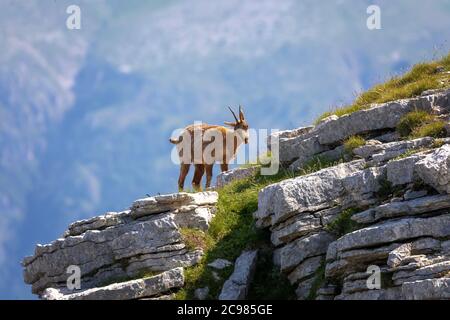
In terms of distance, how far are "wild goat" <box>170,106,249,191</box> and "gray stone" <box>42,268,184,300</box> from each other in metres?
8.92

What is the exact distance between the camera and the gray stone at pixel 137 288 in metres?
15.6

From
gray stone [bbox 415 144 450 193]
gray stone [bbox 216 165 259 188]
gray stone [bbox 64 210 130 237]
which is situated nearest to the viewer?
gray stone [bbox 415 144 450 193]

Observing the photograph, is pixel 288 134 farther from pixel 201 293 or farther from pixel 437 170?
pixel 437 170

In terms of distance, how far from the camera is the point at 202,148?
25.8 metres

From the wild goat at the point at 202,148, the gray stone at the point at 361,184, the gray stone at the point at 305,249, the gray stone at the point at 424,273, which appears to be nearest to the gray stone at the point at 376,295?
the gray stone at the point at 424,273

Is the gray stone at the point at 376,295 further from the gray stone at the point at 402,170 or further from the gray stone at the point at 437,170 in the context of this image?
the gray stone at the point at 402,170

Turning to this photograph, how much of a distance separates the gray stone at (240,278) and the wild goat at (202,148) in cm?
853

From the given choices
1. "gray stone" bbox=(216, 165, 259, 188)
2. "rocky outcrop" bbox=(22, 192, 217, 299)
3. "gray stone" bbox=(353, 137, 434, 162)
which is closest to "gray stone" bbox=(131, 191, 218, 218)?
"rocky outcrop" bbox=(22, 192, 217, 299)

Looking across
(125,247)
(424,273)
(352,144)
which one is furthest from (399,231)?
(125,247)

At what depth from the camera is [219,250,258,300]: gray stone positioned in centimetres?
1531

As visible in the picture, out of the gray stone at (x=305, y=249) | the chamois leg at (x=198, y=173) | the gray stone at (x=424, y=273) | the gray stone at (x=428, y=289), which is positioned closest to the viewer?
the gray stone at (x=428, y=289)

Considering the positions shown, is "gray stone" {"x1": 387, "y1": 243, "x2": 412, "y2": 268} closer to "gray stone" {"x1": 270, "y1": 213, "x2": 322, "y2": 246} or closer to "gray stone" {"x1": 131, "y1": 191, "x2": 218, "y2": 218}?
"gray stone" {"x1": 270, "y1": 213, "x2": 322, "y2": 246}
